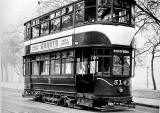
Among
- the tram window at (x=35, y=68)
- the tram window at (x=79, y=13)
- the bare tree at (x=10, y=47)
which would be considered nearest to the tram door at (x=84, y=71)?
the tram window at (x=79, y=13)

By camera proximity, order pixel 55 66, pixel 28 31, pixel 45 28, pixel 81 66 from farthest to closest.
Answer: pixel 28 31 < pixel 45 28 < pixel 55 66 < pixel 81 66

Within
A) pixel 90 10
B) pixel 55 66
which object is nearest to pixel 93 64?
pixel 90 10

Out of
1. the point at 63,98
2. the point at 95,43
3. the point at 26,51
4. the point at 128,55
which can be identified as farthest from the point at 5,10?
the point at 26,51

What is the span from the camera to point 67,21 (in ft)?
45.4

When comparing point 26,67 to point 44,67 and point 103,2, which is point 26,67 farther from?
point 103,2

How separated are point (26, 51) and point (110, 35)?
7.27 m

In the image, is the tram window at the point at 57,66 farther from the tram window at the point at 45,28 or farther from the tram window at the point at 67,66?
the tram window at the point at 45,28

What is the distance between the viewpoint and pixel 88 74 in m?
12.9

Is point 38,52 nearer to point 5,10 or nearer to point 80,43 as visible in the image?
point 80,43

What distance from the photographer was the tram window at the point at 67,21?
44.7ft

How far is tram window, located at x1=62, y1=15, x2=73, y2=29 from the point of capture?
1362 cm

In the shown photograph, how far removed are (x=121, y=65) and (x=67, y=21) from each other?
3029mm

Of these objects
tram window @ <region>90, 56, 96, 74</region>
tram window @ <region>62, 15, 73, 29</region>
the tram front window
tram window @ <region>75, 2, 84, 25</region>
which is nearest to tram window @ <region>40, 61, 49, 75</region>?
tram window @ <region>62, 15, 73, 29</region>

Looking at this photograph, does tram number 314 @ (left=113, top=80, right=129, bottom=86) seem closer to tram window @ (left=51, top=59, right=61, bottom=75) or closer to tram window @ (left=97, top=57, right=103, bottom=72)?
tram window @ (left=97, top=57, right=103, bottom=72)
